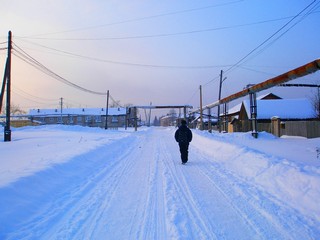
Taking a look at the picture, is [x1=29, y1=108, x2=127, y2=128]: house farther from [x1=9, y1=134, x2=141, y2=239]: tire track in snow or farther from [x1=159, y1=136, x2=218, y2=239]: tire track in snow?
[x1=159, y1=136, x2=218, y2=239]: tire track in snow

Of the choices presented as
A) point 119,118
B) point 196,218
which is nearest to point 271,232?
Result: point 196,218

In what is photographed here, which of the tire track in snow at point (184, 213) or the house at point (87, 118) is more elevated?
the house at point (87, 118)

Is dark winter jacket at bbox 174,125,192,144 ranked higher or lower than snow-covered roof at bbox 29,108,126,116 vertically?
lower

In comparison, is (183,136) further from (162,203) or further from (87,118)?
(87,118)

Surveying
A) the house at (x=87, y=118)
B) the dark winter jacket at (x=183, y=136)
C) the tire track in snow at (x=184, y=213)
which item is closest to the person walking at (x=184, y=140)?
the dark winter jacket at (x=183, y=136)

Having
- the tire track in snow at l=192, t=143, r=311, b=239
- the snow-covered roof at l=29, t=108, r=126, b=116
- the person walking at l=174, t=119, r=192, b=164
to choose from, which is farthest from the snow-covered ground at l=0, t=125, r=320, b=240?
the snow-covered roof at l=29, t=108, r=126, b=116

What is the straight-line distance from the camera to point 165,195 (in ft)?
20.6

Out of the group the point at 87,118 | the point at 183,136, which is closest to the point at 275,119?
the point at 183,136

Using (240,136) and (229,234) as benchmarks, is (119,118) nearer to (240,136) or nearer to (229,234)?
(240,136)

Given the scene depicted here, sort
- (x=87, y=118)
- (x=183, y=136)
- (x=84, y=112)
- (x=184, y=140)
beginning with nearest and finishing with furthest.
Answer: (x=184, y=140), (x=183, y=136), (x=87, y=118), (x=84, y=112)

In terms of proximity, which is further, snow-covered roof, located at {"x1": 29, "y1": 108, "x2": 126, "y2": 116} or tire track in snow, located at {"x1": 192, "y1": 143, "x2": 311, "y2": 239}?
snow-covered roof, located at {"x1": 29, "y1": 108, "x2": 126, "y2": 116}

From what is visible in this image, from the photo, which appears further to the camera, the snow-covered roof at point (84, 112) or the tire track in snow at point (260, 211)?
the snow-covered roof at point (84, 112)

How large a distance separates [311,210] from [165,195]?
2920 mm

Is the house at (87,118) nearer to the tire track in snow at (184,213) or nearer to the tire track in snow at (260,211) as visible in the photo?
the tire track in snow at (184,213)
